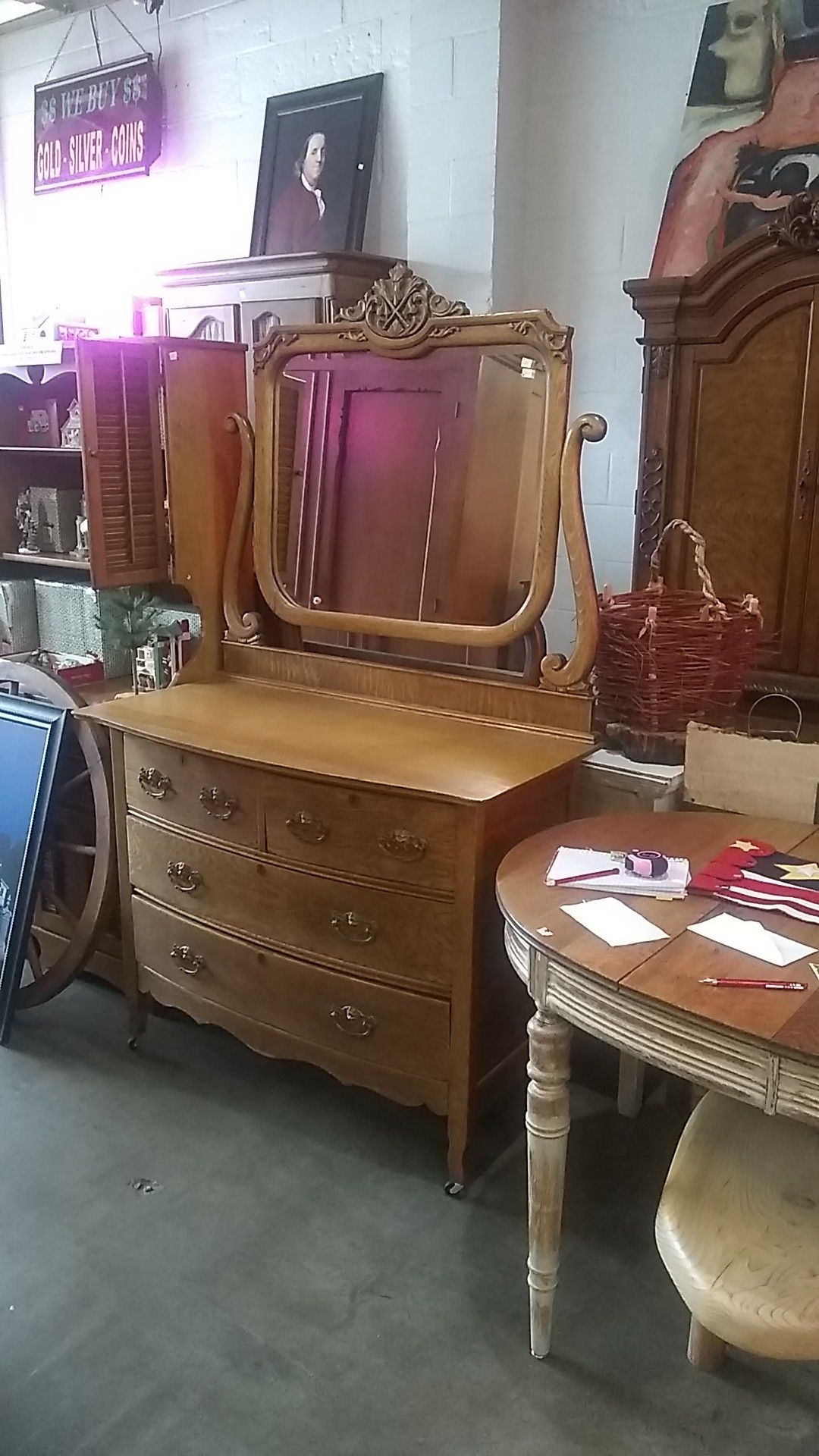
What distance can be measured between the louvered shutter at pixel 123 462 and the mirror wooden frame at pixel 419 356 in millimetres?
264

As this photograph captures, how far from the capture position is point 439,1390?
64.9 inches

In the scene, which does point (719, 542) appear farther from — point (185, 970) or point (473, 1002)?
point (185, 970)

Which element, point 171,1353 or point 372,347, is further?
point 372,347

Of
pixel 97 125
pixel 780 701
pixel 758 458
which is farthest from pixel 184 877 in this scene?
pixel 97 125

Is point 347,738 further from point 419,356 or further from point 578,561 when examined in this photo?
point 419,356

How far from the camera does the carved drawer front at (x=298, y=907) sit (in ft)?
6.54

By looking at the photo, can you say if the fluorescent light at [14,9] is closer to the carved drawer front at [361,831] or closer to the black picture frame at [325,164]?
the black picture frame at [325,164]

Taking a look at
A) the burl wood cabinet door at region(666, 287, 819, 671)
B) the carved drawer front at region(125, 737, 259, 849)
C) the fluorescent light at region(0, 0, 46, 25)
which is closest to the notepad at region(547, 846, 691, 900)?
the carved drawer front at region(125, 737, 259, 849)

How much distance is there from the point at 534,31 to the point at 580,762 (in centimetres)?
241

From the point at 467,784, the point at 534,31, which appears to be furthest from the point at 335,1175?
the point at 534,31

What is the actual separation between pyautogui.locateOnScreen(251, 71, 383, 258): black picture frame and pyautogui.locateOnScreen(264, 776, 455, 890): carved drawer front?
2059 mm

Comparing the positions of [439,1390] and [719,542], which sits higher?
[719,542]

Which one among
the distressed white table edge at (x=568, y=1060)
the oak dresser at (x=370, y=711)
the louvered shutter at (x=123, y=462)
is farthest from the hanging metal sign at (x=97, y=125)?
the distressed white table edge at (x=568, y=1060)

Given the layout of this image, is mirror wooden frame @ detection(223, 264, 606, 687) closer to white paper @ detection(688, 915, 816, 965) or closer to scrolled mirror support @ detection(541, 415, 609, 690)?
scrolled mirror support @ detection(541, 415, 609, 690)
